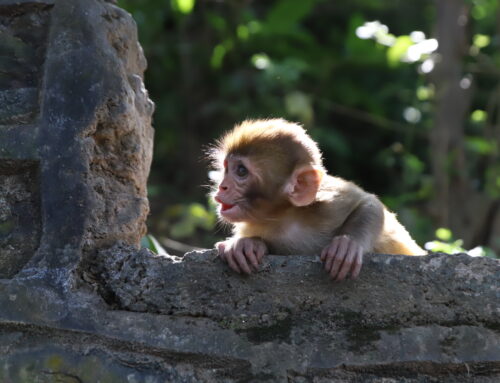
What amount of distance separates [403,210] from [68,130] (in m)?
5.29

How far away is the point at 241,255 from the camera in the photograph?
2.94m

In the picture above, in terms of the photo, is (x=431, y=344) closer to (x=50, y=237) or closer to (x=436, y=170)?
(x=50, y=237)

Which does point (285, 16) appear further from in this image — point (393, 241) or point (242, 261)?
point (242, 261)

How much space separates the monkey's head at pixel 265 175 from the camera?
145 inches

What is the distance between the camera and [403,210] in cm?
786

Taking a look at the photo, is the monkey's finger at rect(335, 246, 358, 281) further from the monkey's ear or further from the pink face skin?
the pink face skin

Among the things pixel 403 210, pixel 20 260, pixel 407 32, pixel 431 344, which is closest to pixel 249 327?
pixel 431 344

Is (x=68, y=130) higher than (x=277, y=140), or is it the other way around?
(x=277, y=140)

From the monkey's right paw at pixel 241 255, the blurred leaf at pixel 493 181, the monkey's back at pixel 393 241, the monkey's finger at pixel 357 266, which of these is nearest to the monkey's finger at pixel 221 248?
the monkey's right paw at pixel 241 255

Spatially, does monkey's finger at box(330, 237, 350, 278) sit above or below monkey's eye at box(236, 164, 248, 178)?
below

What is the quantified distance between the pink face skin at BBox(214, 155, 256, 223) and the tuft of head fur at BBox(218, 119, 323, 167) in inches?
2.2

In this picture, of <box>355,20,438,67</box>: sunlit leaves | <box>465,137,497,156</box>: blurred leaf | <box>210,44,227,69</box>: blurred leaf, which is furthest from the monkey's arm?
<box>210,44,227,69</box>: blurred leaf

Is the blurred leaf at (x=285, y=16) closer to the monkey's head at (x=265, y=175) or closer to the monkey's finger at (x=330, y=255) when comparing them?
the monkey's head at (x=265, y=175)

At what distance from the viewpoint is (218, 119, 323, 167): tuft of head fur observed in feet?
12.2
